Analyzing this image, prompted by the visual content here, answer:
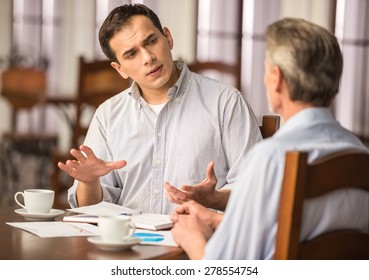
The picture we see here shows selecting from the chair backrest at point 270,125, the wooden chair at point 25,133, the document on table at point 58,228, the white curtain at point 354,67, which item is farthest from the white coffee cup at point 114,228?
A: the white curtain at point 354,67

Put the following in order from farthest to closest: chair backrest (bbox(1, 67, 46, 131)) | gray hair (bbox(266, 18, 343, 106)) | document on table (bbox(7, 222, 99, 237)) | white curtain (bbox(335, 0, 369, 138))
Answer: white curtain (bbox(335, 0, 369, 138))
chair backrest (bbox(1, 67, 46, 131))
document on table (bbox(7, 222, 99, 237))
gray hair (bbox(266, 18, 343, 106))

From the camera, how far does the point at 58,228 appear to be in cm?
193

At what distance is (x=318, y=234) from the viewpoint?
4.74 ft

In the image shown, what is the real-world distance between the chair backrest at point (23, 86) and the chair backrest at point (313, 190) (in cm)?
509

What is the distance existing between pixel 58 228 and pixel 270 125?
844 mm

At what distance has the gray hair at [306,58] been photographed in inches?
58.1

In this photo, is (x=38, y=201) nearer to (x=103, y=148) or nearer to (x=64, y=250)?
(x=64, y=250)

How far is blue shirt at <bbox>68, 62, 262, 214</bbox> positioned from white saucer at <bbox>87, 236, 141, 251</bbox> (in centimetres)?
77

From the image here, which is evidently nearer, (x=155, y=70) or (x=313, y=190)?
(x=313, y=190)

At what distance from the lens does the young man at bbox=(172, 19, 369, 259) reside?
4.58 feet

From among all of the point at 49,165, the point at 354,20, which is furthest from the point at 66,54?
the point at 354,20

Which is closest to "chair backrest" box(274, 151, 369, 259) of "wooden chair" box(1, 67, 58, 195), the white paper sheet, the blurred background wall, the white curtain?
the white paper sheet

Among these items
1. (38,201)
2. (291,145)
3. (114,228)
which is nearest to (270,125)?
(38,201)

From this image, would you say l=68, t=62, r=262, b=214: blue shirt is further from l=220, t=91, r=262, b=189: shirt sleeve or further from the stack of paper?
the stack of paper
